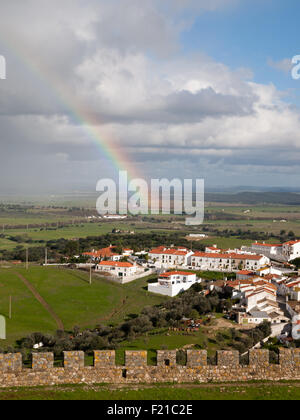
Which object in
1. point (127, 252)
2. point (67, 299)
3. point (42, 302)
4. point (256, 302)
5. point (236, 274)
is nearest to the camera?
point (256, 302)

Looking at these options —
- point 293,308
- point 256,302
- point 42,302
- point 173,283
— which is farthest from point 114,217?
point 293,308

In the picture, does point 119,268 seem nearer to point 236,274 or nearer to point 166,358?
point 236,274

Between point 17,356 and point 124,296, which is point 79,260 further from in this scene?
point 17,356

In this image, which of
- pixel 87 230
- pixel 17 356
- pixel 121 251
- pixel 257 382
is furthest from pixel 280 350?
pixel 87 230

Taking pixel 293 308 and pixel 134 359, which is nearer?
pixel 134 359

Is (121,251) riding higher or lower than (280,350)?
lower

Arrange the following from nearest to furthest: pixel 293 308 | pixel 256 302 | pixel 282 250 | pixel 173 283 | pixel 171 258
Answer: pixel 293 308 → pixel 256 302 → pixel 173 283 → pixel 171 258 → pixel 282 250
